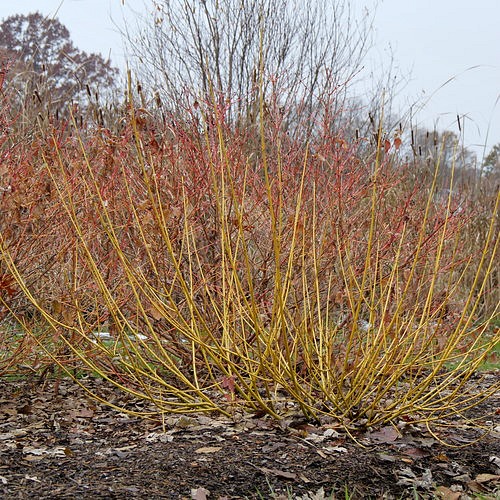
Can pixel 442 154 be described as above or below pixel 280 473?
above

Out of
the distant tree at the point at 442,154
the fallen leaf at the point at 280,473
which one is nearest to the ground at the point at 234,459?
the fallen leaf at the point at 280,473

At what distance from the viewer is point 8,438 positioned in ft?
11.5

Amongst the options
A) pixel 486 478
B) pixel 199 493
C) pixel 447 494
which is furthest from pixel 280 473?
pixel 486 478

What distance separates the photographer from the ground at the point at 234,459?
109 inches

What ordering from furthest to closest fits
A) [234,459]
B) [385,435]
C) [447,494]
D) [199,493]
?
[385,435] → [234,459] → [447,494] → [199,493]

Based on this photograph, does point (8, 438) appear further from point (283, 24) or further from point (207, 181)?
point (283, 24)

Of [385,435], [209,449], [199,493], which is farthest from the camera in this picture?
[385,435]

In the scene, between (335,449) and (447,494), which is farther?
(335,449)

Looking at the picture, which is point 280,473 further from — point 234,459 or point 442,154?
point 442,154

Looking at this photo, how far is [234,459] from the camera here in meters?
3.03

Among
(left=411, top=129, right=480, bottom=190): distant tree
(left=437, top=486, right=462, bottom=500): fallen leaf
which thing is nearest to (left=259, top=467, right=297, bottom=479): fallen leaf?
(left=437, top=486, right=462, bottom=500): fallen leaf

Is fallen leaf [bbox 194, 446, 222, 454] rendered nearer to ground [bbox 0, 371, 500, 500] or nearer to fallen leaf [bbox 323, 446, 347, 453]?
ground [bbox 0, 371, 500, 500]

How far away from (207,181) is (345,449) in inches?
69.0

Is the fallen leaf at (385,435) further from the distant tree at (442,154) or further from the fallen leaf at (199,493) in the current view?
the distant tree at (442,154)
